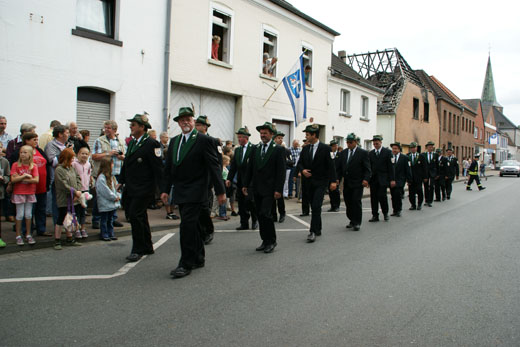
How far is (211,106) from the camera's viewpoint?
50.0 feet

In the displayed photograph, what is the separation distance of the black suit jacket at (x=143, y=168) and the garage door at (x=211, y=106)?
7586 mm

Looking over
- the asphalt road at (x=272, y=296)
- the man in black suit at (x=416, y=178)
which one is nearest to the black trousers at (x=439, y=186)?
the man in black suit at (x=416, y=178)

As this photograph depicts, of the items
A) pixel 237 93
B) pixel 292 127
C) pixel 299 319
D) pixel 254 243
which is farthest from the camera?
pixel 292 127

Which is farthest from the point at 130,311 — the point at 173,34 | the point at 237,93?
the point at 237,93

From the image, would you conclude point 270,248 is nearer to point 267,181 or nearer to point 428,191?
point 267,181

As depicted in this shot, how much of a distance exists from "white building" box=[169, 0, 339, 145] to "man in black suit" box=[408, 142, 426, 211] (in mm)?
5930

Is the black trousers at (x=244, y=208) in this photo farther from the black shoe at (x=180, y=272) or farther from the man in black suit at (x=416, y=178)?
the man in black suit at (x=416, y=178)

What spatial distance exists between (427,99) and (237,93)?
2783 centimetres

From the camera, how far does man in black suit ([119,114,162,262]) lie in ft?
19.8

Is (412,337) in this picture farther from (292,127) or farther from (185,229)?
(292,127)

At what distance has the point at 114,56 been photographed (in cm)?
1155

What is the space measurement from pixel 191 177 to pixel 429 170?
Result: 472 inches

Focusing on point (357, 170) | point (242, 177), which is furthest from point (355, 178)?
point (242, 177)

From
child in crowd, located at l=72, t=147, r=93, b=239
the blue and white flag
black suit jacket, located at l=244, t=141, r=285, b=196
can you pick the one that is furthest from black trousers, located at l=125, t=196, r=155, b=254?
the blue and white flag
